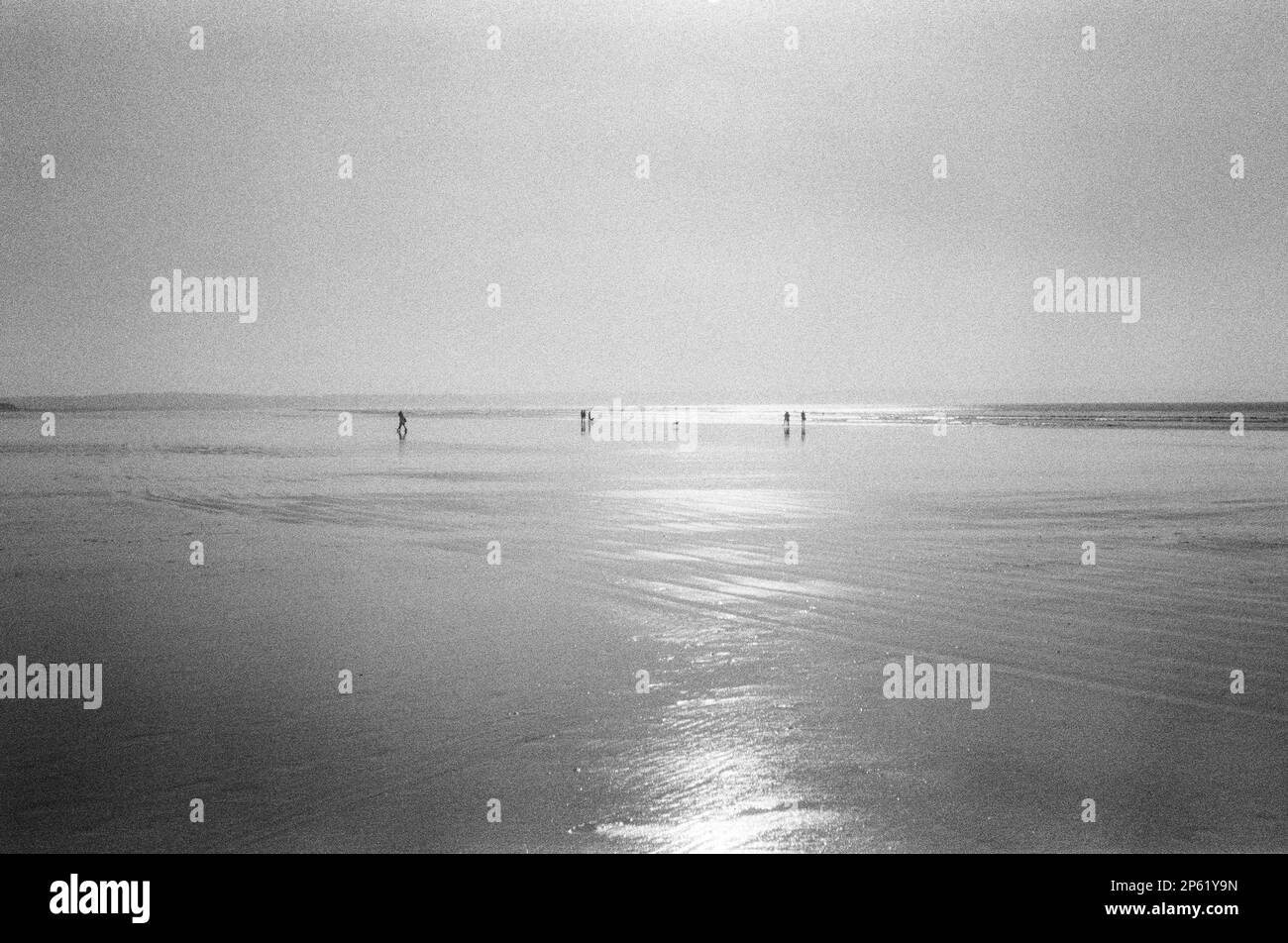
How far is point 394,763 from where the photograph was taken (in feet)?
21.0

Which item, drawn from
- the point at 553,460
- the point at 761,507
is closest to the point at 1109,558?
the point at 761,507

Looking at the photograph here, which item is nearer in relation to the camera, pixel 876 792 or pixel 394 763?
pixel 876 792

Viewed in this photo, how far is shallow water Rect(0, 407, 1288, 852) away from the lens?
568 cm

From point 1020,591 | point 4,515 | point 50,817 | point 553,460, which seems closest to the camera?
point 50,817

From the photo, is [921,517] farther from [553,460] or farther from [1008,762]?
[553,460]

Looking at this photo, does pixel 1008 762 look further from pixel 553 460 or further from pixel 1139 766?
pixel 553 460

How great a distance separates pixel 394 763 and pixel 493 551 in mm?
7714

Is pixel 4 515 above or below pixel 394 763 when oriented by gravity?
above

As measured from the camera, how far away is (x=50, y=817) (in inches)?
227

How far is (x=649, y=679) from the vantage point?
8.11 m

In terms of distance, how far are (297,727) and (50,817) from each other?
1.66m

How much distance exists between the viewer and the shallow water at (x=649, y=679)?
5.68m

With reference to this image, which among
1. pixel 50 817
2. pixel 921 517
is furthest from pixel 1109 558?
pixel 50 817
